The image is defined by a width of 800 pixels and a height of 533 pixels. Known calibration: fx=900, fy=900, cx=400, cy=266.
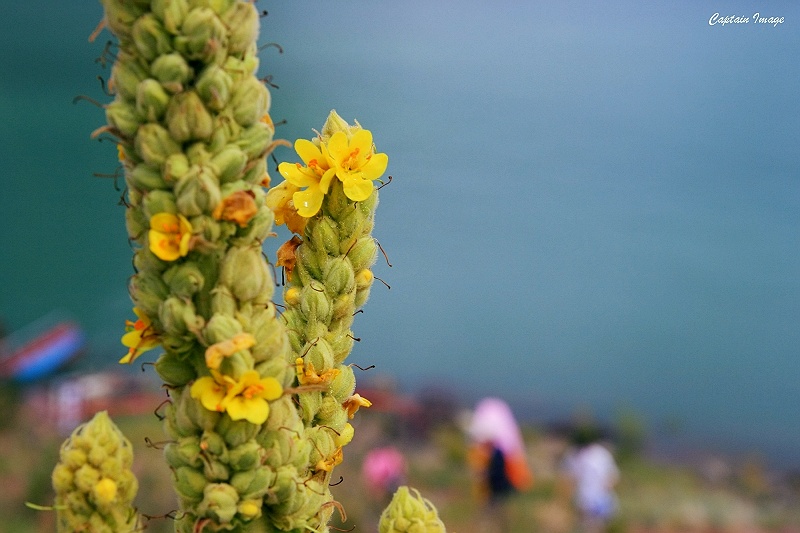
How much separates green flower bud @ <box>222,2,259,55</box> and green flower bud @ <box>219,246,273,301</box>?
0.15 m

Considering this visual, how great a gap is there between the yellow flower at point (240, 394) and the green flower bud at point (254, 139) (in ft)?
0.55

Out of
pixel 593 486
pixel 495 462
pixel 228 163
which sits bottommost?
pixel 593 486

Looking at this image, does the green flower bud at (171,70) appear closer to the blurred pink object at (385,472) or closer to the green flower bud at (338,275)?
the green flower bud at (338,275)

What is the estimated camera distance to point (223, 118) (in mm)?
669

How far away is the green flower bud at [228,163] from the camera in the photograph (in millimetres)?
661

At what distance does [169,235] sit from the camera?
25.7 inches

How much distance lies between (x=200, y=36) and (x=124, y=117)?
81 mm

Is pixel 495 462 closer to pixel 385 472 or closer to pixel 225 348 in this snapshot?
pixel 385 472

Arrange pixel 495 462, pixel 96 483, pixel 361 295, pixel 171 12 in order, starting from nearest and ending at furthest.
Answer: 1. pixel 171 12
2. pixel 96 483
3. pixel 361 295
4. pixel 495 462

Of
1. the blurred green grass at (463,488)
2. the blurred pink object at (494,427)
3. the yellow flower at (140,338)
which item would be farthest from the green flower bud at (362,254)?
the blurred pink object at (494,427)

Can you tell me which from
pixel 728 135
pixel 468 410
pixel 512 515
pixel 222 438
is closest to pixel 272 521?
pixel 222 438

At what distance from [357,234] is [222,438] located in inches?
10.4

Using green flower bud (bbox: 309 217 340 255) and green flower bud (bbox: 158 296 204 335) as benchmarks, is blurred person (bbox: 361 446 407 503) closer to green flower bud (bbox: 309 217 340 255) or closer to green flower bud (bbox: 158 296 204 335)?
green flower bud (bbox: 309 217 340 255)

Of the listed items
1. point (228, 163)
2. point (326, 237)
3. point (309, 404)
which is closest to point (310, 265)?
point (326, 237)
